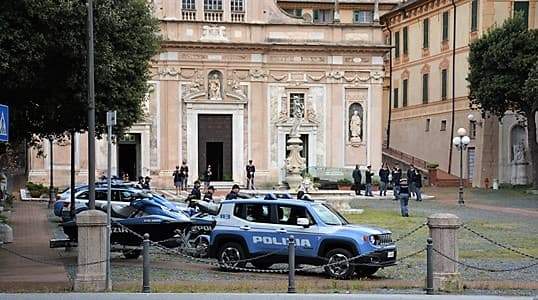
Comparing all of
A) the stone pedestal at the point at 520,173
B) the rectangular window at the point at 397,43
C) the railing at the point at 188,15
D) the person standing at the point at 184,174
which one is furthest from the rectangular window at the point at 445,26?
the person standing at the point at 184,174

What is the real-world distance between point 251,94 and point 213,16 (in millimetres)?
5526

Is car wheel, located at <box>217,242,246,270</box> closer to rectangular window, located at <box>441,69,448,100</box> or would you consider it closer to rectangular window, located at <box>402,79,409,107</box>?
rectangular window, located at <box>441,69,448,100</box>

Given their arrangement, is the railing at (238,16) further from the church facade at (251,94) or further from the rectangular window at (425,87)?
the rectangular window at (425,87)

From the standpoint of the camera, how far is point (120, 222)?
1973cm

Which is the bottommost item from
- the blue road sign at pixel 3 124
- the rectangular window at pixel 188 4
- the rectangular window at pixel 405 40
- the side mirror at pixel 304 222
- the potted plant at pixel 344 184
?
the potted plant at pixel 344 184

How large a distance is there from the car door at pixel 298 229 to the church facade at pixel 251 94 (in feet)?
123

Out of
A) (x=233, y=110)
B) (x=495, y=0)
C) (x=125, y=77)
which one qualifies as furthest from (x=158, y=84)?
(x=125, y=77)

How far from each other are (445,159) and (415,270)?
4617 centimetres

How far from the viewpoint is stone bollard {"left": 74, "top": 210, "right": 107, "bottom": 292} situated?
46.4 feet

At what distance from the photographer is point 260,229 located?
17484 millimetres

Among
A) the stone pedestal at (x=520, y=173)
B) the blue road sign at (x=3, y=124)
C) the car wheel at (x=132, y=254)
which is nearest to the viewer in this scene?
the blue road sign at (x=3, y=124)

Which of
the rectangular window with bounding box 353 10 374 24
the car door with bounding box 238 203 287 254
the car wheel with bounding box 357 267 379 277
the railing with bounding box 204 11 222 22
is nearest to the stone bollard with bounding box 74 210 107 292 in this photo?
the car door with bounding box 238 203 287 254

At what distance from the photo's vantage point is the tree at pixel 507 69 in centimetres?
5025

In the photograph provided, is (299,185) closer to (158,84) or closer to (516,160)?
(158,84)
